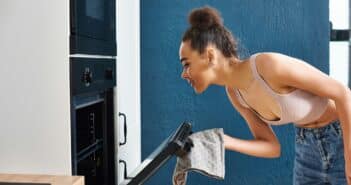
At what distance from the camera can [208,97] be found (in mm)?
2584

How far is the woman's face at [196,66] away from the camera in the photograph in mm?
1413

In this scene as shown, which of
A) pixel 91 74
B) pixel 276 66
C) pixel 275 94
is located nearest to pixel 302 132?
pixel 275 94

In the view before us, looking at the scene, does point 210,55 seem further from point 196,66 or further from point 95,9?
point 95,9

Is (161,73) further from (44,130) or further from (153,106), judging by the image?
(44,130)

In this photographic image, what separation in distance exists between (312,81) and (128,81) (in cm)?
111

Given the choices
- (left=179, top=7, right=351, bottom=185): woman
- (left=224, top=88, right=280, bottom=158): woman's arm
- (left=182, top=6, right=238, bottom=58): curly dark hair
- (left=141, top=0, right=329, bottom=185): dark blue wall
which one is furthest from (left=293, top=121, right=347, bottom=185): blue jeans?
(left=141, top=0, right=329, bottom=185): dark blue wall

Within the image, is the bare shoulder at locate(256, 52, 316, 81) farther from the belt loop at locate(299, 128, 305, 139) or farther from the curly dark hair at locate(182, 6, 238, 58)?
the belt loop at locate(299, 128, 305, 139)

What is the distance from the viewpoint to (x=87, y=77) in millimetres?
1598

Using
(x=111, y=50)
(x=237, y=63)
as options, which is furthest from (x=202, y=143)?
(x=111, y=50)

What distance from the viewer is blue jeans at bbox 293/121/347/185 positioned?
1512 mm

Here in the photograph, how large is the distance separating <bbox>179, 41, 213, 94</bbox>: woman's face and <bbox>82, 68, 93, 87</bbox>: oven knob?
344mm

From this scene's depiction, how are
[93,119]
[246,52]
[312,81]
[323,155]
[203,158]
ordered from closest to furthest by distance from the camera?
[203,158] → [312,81] → [323,155] → [93,119] → [246,52]

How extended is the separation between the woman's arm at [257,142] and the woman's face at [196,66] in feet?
0.64

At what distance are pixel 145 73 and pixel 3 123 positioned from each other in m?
1.25
